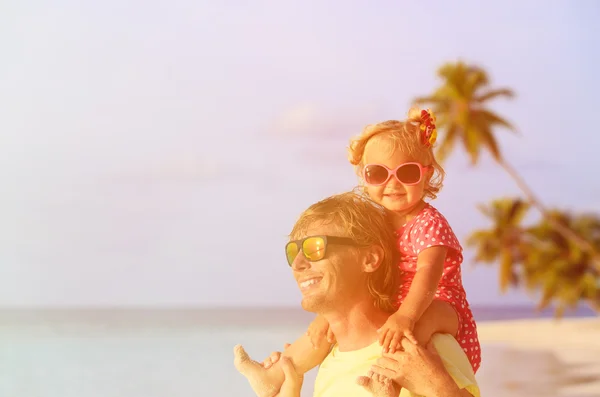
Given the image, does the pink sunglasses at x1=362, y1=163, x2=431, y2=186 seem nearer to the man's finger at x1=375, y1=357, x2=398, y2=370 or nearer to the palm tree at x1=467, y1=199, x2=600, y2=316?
the man's finger at x1=375, y1=357, x2=398, y2=370

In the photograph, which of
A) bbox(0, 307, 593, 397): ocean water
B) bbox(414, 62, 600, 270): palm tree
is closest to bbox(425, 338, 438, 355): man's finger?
bbox(0, 307, 593, 397): ocean water

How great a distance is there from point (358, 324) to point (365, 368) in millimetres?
198

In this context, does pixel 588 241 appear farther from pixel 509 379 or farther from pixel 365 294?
pixel 365 294

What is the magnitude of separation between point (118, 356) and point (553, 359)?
15.6 meters

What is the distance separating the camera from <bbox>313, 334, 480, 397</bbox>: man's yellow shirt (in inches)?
137

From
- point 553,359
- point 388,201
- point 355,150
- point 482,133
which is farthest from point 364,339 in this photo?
point 482,133

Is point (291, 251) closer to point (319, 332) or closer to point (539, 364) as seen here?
point (319, 332)

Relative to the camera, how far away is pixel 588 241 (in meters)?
45.3

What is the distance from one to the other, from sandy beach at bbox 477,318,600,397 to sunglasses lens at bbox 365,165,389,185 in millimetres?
15535

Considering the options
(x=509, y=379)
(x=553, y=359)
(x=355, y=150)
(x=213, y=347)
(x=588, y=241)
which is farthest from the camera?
(x=588, y=241)

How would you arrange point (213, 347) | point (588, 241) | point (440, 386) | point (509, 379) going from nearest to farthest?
point (440, 386) → point (509, 379) → point (213, 347) → point (588, 241)

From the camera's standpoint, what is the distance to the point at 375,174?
3736 mm

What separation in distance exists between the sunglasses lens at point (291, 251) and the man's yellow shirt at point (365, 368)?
448mm

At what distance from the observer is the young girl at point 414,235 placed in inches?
137
